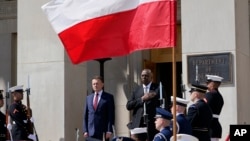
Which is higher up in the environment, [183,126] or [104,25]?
[104,25]

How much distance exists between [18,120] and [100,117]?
175 cm

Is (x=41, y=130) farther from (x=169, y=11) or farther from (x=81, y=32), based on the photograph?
(x=169, y=11)

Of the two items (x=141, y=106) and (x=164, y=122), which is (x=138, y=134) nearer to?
(x=141, y=106)

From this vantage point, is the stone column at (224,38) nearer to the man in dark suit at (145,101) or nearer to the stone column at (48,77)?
the man in dark suit at (145,101)

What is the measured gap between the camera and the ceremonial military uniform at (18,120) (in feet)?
43.4

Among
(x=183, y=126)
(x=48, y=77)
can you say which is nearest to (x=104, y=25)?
(x=183, y=126)

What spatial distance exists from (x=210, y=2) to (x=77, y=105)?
3.46 meters

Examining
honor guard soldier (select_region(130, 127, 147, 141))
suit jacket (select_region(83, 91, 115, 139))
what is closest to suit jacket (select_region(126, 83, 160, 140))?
suit jacket (select_region(83, 91, 115, 139))

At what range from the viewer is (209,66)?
1322cm

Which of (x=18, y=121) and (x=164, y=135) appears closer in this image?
(x=164, y=135)

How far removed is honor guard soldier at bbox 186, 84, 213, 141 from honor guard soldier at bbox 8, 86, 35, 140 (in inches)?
150

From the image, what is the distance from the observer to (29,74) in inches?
581

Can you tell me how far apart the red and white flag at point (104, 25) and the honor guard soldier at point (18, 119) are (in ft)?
10.1

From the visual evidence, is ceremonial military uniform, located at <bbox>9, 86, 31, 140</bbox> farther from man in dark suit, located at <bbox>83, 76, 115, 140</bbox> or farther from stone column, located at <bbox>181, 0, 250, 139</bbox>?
stone column, located at <bbox>181, 0, 250, 139</bbox>
